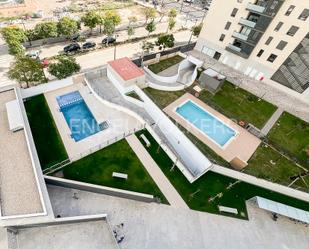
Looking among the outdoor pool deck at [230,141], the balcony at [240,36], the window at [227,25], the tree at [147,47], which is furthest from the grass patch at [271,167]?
the tree at [147,47]

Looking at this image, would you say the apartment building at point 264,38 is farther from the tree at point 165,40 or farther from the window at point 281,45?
the tree at point 165,40

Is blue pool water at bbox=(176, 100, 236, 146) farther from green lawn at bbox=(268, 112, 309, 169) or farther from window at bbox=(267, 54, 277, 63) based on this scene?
window at bbox=(267, 54, 277, 63)

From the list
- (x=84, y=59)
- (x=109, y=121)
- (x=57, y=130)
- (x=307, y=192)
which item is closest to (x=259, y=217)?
(x=307, y=192)

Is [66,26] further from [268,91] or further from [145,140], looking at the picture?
[268,91]

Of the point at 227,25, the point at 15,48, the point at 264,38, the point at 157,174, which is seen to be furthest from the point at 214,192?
the point at 15,48

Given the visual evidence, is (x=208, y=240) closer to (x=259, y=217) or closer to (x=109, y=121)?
(x=259, y=217)
